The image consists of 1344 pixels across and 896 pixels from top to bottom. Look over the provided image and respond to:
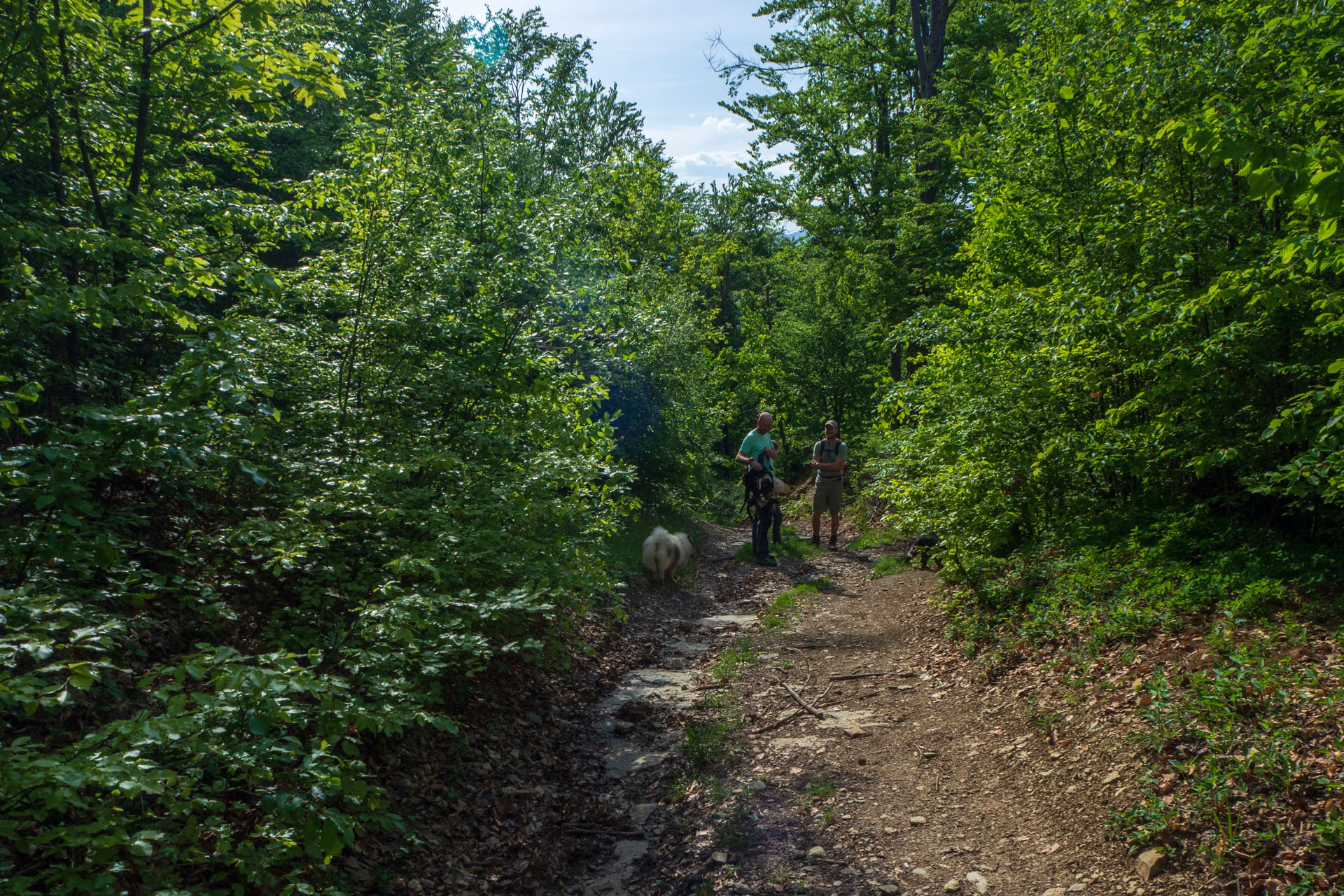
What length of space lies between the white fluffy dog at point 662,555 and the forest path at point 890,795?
394 cm

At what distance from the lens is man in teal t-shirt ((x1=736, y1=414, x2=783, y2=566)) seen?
12.5m

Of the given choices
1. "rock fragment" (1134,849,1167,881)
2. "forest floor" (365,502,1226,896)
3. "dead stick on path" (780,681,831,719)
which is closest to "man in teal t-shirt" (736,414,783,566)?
"forest floor" (365,502,1226,896)

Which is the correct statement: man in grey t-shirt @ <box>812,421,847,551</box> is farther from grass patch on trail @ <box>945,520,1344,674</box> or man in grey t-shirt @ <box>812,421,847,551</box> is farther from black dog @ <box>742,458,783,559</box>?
grass patch on trail @ <box>945,520,1344,674</box>

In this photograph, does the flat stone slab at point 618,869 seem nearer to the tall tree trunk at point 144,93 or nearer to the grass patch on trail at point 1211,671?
the grass patch on trail at point 1211,671

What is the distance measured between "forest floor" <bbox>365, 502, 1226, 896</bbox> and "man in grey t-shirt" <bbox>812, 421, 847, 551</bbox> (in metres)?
5.39

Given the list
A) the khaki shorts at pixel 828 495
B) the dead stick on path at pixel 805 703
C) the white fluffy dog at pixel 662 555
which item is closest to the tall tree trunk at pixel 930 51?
the khaki shorts at pixel 828 495

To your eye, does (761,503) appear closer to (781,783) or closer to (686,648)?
(686,648)

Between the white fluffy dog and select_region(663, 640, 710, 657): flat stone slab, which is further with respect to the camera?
the white fluffy dog

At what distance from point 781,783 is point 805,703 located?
1389 millimetres

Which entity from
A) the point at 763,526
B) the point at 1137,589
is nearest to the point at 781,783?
the point at 1137,589

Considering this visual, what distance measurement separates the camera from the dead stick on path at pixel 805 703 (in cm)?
621

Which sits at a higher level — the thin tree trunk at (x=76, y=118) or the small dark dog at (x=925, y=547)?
the thin tree trunk at (x=76, y=118)

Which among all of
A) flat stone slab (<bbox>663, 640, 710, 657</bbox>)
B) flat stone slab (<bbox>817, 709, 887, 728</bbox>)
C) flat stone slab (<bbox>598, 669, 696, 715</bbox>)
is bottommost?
flat stone slab (<bbox>598, 669, 696, 715</bbox>)

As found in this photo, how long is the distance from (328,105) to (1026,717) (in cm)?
1788
